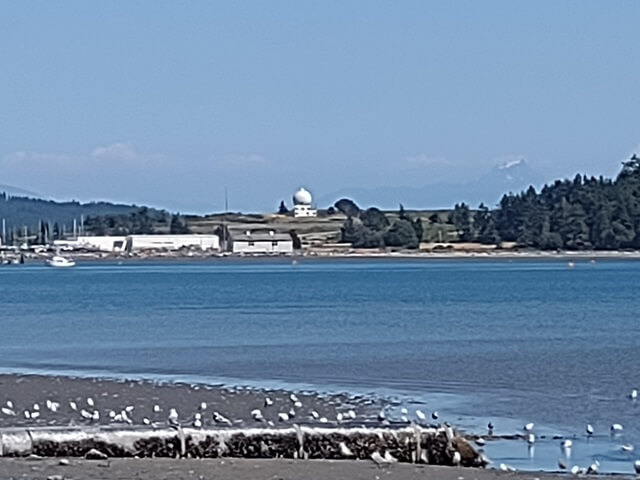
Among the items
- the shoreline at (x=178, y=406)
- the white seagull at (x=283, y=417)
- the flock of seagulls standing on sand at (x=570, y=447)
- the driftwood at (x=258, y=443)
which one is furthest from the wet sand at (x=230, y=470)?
the white seagull at (x=283, y=417)

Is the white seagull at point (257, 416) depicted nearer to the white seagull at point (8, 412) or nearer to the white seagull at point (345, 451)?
the white seagull at point (8, 412)

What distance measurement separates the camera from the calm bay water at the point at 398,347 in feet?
96.8

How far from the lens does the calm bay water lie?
96.8 ft

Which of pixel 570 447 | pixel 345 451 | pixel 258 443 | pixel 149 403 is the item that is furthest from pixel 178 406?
pixel 345 451

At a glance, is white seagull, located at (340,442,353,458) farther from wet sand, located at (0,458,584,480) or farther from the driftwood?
wet sand, located at (0,458,584,480)

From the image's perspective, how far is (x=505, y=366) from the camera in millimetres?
40094

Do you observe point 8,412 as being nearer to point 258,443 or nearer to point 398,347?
point 258,443

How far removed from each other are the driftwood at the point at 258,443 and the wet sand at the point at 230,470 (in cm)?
27

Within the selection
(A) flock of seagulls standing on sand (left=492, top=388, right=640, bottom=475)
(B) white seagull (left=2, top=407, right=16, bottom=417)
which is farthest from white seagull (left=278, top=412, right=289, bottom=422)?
(B) white seagull (left=2, top=407, right=16, bottom=417)

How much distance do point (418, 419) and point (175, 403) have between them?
5.47 m

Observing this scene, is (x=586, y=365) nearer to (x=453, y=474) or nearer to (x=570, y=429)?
(x=570, y=429)

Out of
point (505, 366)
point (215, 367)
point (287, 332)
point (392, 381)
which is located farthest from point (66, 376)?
point (287, 332)

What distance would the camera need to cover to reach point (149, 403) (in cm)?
2900

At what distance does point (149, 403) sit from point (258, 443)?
10152mm
